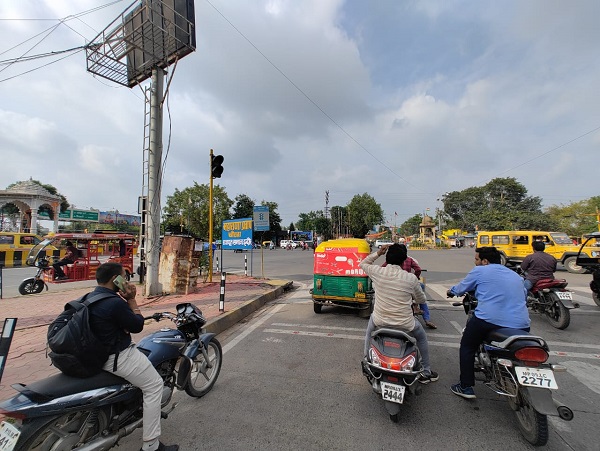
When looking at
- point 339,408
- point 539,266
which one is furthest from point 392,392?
point 539,266

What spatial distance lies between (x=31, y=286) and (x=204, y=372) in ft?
30.1

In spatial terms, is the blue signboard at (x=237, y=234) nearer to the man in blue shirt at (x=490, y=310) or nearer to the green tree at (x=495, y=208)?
the man in blue shirt at (x=490, y=310)

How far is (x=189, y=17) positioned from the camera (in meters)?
8.16

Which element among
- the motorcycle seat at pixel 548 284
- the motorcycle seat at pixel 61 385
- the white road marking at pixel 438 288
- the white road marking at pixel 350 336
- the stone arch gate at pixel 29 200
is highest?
the stone arch gate at pixel 29 200

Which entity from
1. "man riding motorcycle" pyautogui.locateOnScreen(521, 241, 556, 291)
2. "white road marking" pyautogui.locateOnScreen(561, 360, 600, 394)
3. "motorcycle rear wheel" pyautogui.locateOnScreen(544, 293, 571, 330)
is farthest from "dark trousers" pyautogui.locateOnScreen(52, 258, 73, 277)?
"motorcycle rear wheel" pyautogui.locateOnScreen(544, 293, 571, 330)

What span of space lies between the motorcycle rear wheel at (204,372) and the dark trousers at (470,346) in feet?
8.97

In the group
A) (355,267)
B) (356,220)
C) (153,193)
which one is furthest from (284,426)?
(356,220)

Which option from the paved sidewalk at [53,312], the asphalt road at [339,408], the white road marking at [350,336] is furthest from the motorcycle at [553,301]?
the paved sidewalk at [53,312]

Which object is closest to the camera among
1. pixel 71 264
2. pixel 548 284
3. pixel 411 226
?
pixel 548 284

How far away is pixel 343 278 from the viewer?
640cm

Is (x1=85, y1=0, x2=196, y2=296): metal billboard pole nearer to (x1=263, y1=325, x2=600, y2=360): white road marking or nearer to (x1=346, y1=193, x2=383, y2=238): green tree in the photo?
(x1=263, y1=325, x2=600, y2=360): white road marking

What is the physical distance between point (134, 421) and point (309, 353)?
2559 millimetres

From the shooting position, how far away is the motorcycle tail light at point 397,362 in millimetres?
2695

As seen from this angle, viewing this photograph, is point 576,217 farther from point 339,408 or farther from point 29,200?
point 29,200
